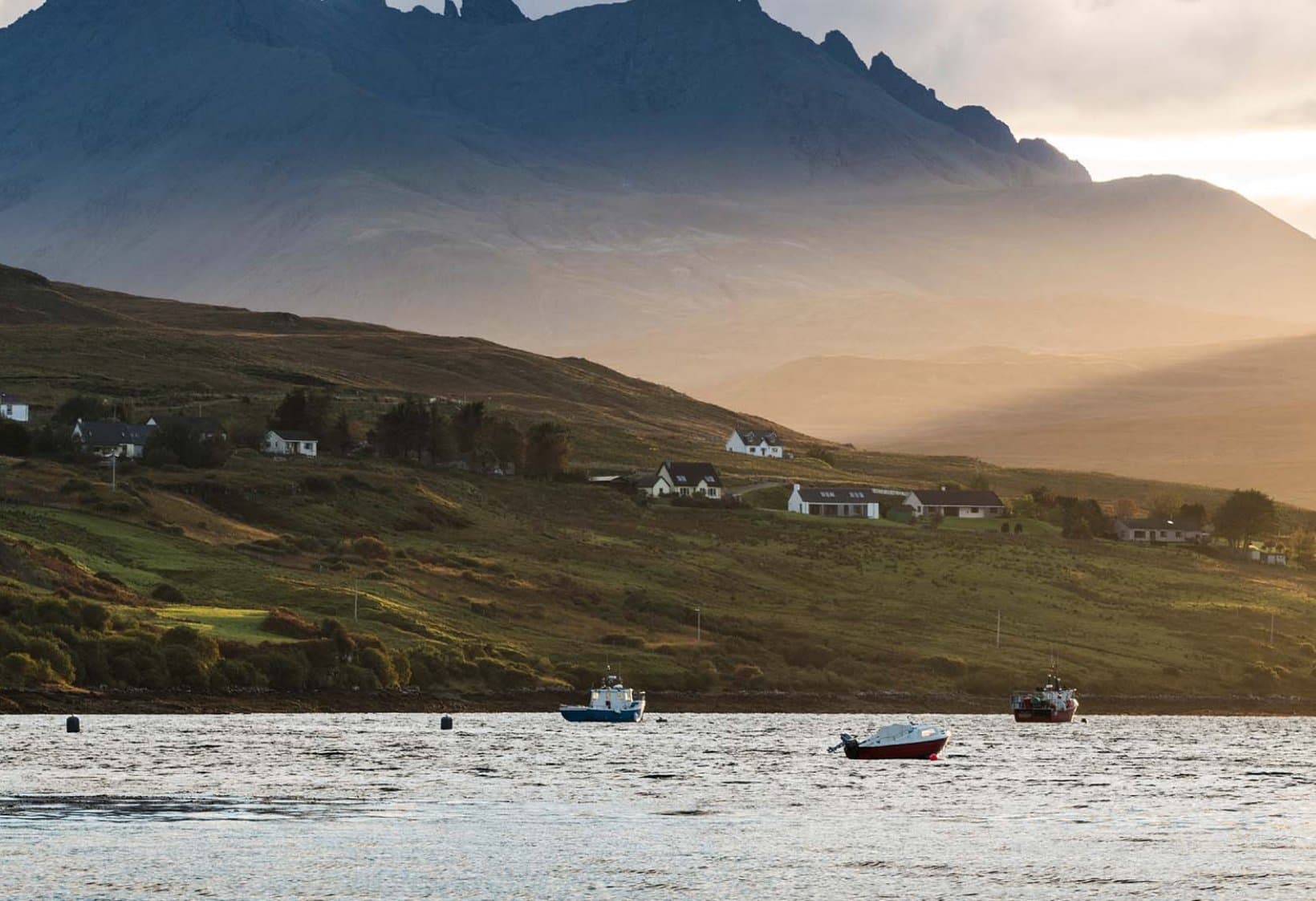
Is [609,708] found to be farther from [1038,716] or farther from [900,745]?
[1038,716]

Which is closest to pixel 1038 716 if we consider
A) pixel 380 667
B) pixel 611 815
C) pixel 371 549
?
pixel 380 667

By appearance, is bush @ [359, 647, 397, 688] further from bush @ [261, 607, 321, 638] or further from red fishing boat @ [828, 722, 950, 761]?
red fishing boat @ [828, 722, 950, 761]

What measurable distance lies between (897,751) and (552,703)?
31.8 metres

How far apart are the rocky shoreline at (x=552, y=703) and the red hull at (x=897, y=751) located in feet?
98.8

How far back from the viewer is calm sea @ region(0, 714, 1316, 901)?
71312mm

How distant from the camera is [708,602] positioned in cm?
18112

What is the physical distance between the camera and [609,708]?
138 metres

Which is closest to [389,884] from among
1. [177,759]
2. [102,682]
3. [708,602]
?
[177,759]

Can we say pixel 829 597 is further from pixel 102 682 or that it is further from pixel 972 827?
pixel 972 827

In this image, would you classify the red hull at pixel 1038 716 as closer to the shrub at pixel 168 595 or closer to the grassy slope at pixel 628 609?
the grassy slope at pixel 628 609

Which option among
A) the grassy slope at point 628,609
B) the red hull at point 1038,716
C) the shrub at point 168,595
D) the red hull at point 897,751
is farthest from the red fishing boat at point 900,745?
the shrub at point 168,595

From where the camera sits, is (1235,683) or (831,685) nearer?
(831,685)

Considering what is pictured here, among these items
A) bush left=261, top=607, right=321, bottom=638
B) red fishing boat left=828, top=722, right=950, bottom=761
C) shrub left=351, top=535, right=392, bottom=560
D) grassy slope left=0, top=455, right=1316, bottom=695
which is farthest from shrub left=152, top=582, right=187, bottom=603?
red fishing boat left=828, top=722, right=950, bottom=761

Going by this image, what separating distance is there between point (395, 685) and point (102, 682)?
21.3m
